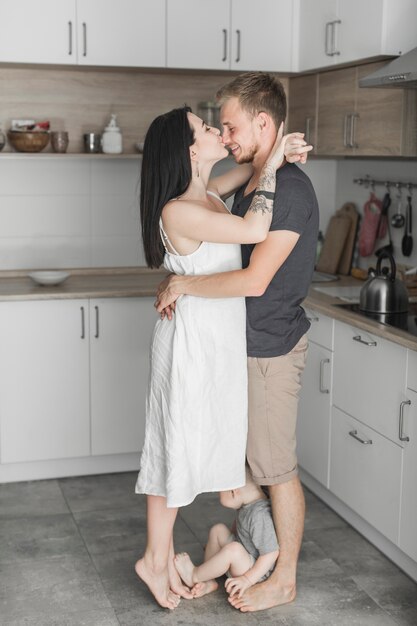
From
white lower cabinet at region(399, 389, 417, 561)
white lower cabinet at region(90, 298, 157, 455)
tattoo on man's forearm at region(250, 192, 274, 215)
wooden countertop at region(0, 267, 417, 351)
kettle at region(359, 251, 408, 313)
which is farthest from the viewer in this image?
white lower cabinet at region(90, 298, 157, 455)

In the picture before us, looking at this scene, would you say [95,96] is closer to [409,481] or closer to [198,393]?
[198,393]

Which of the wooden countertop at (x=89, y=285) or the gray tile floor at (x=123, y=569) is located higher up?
the wooden countertop at (x=89, y=285)

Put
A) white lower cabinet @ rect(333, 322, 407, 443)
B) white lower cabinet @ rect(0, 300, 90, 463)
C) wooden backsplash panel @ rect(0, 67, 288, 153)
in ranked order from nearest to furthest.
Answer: white lower cabinet @ rect(333, 322, 407, 443) < white lower cabinet @ rect(0, 300, 90, 463) < wooden backsplash panel @ rect(0, 67, 288, 153)

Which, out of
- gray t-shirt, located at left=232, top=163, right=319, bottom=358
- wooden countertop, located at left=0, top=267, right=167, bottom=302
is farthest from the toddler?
wooden countertop, located at left=0, top=267, right=167, bottom=302

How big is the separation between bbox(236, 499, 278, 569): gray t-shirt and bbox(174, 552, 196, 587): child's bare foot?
0.62ft

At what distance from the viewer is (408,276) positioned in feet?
12.2

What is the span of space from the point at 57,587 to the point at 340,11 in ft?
8.17

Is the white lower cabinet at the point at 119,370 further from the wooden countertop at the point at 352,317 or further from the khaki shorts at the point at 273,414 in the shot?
the khaki shorts at the point at 273,414

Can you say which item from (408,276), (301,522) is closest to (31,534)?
(301,522)

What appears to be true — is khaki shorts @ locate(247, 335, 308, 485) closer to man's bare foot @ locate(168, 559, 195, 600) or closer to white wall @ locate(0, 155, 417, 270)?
man's bare foot @ locate(168, 559, 195, 600)

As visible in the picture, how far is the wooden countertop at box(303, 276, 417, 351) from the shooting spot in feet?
9.74

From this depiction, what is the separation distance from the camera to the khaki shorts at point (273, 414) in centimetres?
274

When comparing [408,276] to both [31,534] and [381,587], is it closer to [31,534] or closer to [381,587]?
[381,587]

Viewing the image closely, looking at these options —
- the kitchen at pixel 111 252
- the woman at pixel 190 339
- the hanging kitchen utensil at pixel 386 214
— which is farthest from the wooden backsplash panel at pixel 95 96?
the woman at pixel 190 339
